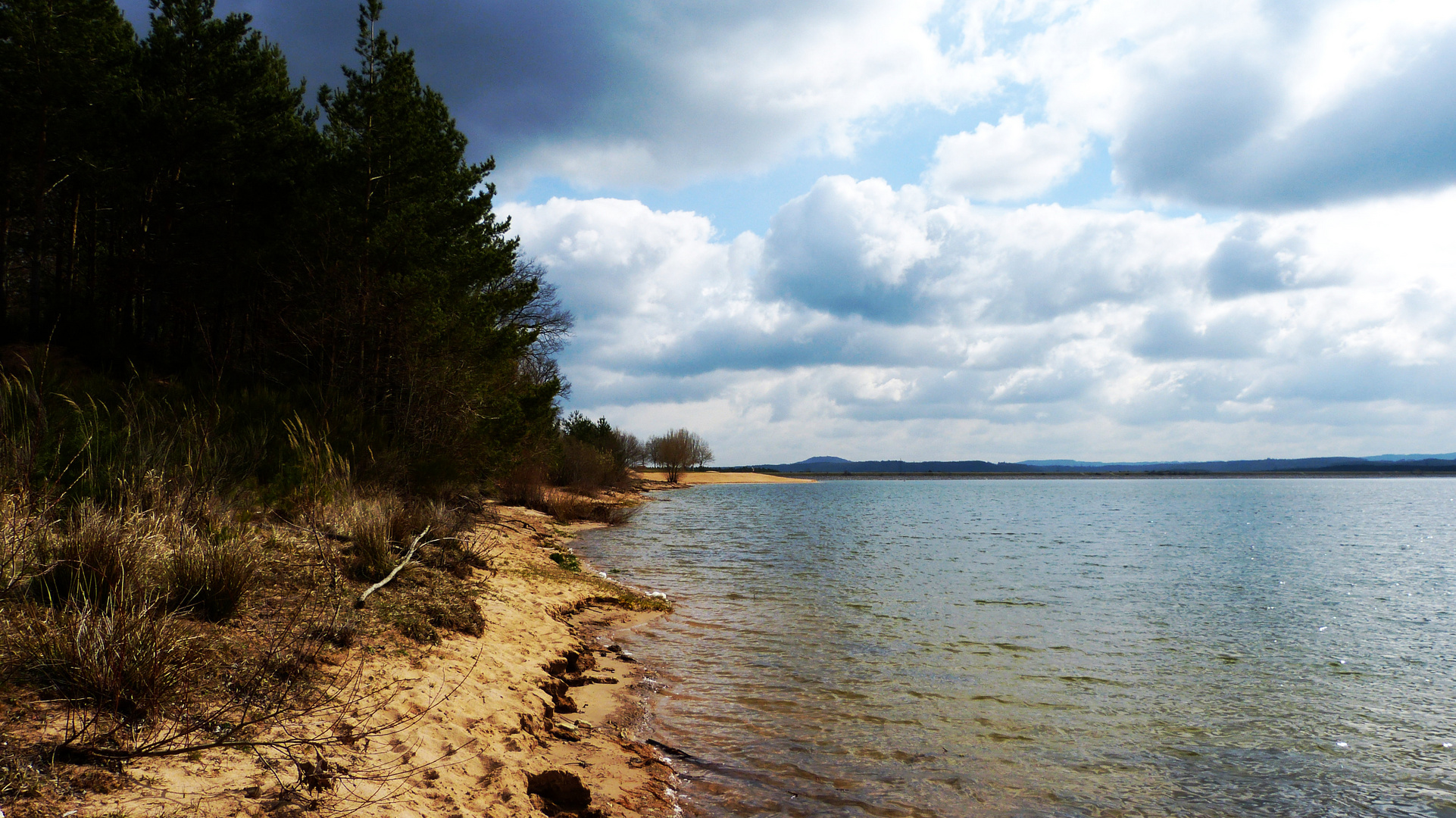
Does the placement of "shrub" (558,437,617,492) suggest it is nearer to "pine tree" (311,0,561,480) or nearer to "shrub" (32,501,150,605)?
"pine tree" (311,0,561,480)

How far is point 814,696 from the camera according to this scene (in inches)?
328

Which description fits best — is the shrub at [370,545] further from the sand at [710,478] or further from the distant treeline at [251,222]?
the sand at [710,478]

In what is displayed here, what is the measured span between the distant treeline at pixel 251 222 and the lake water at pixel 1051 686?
7.23 metres

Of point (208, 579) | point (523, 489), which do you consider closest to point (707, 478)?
point (523, 489)

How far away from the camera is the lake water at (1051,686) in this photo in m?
6.18

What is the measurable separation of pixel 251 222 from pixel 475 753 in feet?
71.2

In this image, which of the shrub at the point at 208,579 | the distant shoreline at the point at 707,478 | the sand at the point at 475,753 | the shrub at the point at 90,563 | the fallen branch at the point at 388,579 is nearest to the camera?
the sand at the point at 475,753

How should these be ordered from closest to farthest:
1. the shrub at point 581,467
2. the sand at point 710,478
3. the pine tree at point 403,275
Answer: the pine tree at point 403,275 → the shrub at point 581,467 → the sand at point 710,478

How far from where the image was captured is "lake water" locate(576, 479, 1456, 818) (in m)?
6.18

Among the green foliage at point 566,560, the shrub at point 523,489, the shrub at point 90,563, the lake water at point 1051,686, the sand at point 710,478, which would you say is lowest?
the sand at point 710,478

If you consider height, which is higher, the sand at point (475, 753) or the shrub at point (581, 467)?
the shrub at point (581, 467)

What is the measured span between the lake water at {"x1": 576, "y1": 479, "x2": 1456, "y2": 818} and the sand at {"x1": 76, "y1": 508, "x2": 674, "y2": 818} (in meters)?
0.63

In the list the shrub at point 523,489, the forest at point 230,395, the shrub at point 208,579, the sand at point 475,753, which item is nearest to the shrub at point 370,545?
the forest at point 230,395

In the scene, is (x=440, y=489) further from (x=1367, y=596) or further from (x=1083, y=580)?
(x=1367, y=596)
